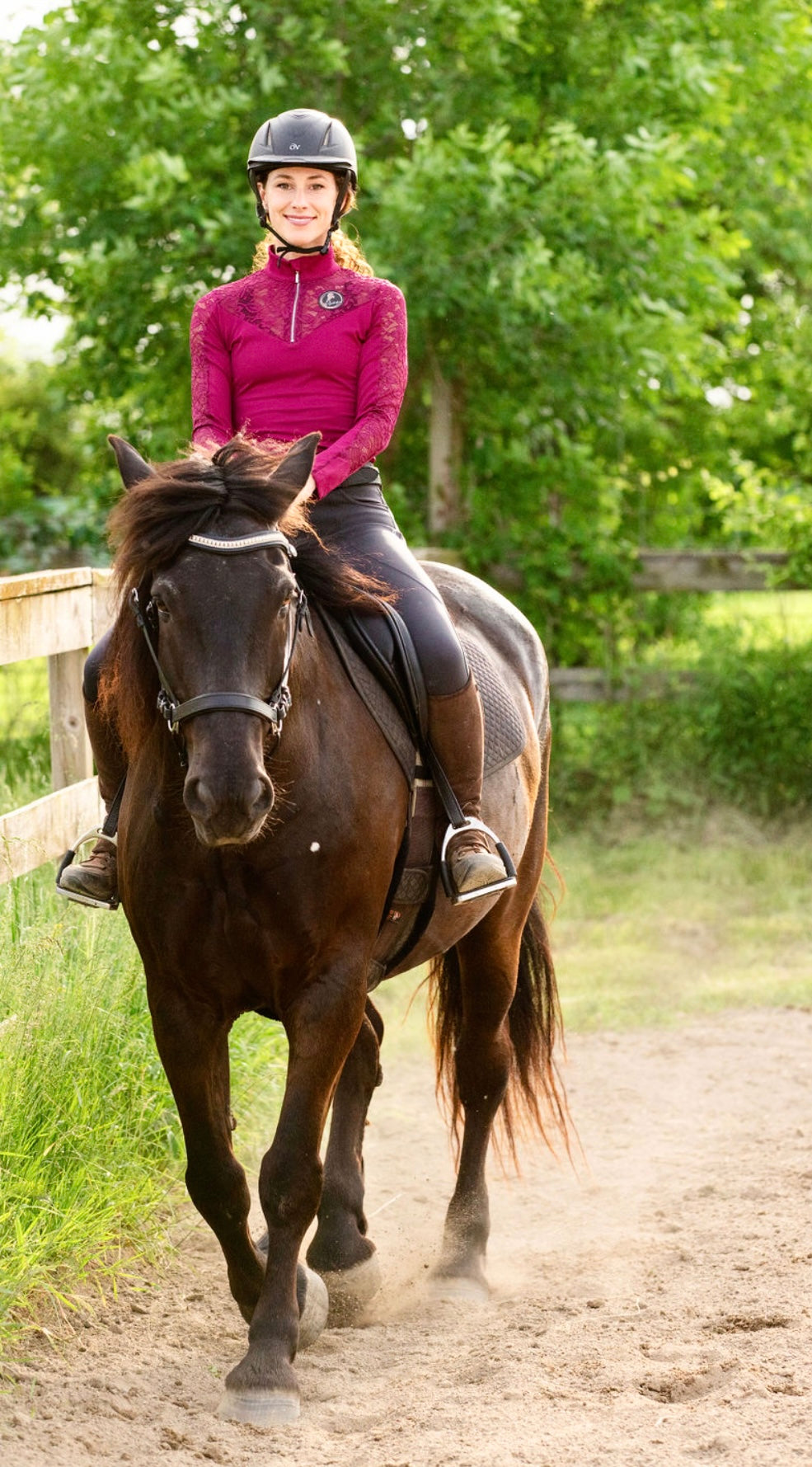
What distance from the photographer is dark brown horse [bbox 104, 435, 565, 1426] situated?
3215 millimetres

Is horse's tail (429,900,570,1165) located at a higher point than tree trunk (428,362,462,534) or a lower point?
lower

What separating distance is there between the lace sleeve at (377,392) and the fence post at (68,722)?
1.83 metres

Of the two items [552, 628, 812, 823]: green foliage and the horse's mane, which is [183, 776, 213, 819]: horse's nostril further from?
[552, 628, 812, 823]: green foliage

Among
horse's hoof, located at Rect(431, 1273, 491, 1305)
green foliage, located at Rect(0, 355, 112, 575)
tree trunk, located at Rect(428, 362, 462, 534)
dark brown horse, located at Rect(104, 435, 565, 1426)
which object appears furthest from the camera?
green foliage, located at Rect(0, 355, 112, 575)

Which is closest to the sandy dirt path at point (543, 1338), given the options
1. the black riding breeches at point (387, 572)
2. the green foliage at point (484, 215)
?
the black riding breeches at point (387, 572)

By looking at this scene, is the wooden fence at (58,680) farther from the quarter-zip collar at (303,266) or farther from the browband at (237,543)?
the browband at (237,543)

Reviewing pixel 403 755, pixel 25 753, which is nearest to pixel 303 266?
pixel 403 755

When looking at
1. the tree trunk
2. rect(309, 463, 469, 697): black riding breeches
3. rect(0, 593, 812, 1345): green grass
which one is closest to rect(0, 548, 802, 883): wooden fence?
rect(0, 593, 812, 1345): green grass

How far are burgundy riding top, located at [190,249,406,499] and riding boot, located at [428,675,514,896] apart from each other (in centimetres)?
70

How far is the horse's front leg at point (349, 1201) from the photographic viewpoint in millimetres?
4449

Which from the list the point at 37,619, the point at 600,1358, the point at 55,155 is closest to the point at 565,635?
the point at 55,155

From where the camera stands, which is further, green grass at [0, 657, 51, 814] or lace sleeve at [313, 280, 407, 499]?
green grass at [0, 657, 51, 814]

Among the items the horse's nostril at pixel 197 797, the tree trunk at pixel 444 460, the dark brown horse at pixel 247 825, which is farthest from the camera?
the tree trunk at pixel 444 460

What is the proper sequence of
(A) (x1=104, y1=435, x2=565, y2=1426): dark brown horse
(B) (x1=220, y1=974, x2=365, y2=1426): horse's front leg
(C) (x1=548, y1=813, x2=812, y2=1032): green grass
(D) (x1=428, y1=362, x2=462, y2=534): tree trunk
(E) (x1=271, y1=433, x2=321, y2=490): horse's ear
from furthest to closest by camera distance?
(D) (x1=428, y1=362, x2=462, y2=534): tree trunk
(C) (x1=548, y1=813, x2=812, y2=1032): green grass
(B) (x1=220, y1=974, x2=365, y2=1426): horse's front leg
(E) (x1=271, y1=433, x2=321, y2=490): horse's ear
(A) (x1=104, y1=435, x2=565, y2=1426): dark brown horse
